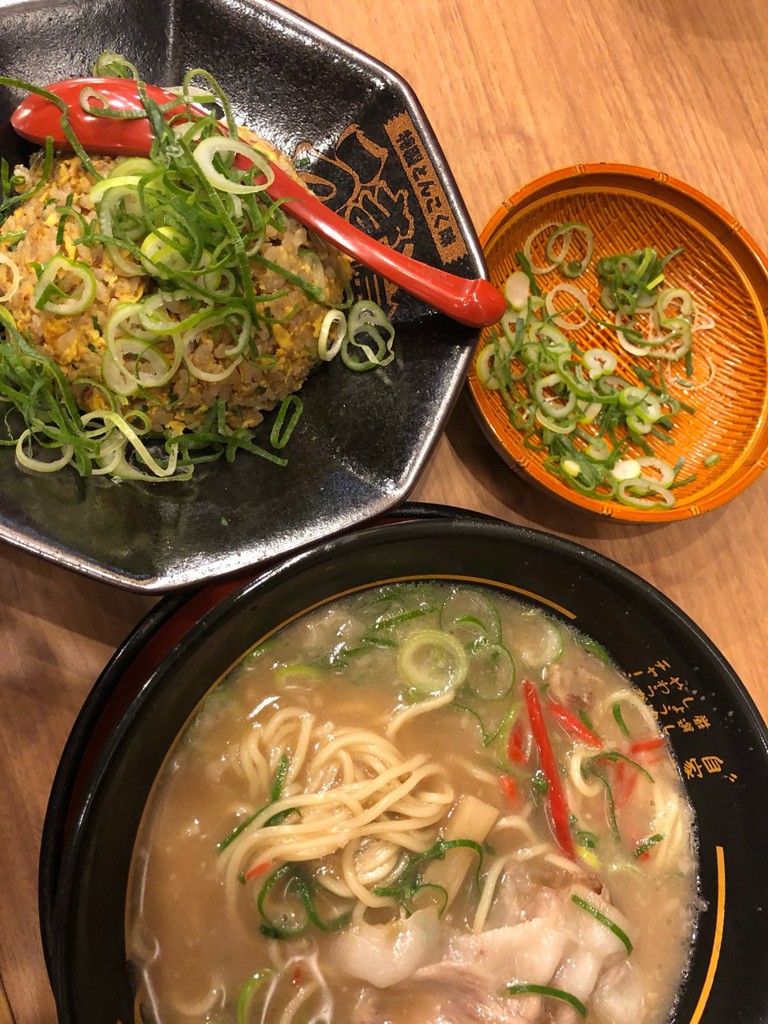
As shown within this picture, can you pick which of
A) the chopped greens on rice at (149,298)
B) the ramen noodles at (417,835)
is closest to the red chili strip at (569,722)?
the ramen noodles at (417,835)

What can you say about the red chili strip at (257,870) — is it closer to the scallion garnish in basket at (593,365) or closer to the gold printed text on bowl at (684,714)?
the gold printed text on bowl at (684,714)

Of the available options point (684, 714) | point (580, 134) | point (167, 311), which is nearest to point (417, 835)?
point (684, 714)

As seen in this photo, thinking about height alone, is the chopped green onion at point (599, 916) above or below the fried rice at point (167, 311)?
below

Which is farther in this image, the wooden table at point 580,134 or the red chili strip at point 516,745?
the wooden table at point 580,134

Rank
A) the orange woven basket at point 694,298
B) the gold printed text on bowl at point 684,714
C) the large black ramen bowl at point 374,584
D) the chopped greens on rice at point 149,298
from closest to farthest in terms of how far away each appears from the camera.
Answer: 1. the large black ramen bowl at point 374,584
2. the chopped greens on rice at point 149,298
3. the gold printed text on bowl at point 684,714
4. the orange woven basket at point 694,298

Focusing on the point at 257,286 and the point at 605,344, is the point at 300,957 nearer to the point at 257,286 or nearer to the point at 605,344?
the point at 257,286

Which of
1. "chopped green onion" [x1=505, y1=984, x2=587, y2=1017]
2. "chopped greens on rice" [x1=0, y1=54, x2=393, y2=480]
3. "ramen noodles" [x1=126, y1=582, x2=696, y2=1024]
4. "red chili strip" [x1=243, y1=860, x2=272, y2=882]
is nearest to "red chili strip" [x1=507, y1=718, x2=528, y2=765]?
"ramen noodles" [x1=126, y1=582, x2=696, y2=1024]

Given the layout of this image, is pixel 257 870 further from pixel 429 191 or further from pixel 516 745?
pixel 429 191
